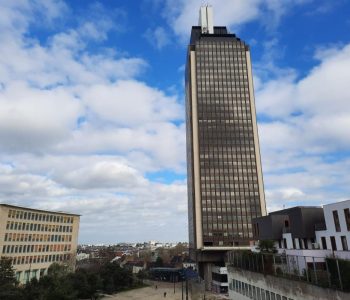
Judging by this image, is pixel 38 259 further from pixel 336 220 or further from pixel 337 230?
pixel 336 220

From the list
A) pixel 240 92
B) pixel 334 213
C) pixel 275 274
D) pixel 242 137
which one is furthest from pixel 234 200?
pixel 275 274

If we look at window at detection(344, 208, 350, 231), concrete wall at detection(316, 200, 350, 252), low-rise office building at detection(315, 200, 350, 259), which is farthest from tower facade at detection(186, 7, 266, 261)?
window at detection(344, 208, 350, 231)

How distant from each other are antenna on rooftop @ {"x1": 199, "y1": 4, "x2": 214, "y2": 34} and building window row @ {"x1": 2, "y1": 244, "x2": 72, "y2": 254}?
10369 cm

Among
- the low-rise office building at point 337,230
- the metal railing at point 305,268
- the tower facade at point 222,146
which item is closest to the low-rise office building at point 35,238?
the tower facade at point 222,146

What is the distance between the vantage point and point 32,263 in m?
94.8

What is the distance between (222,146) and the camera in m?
118

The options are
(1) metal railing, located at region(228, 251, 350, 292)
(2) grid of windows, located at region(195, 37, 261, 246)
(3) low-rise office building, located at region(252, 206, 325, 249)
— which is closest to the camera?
(1) metal railing, located at region(228, 251, 350, 292)

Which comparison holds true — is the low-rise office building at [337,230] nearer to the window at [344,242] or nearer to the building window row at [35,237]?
the window at [344,242]

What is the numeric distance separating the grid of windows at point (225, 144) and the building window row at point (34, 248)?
48.6 metres

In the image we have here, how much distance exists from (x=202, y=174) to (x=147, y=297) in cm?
4679

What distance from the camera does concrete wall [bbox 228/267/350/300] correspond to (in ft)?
91.2

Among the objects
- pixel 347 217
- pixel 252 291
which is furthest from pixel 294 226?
pixel 252 291

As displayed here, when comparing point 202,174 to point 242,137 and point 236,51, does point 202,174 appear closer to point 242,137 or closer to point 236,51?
point 242,137

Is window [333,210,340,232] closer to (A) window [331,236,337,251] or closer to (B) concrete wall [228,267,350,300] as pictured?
(A) window [331,236,337,251]
